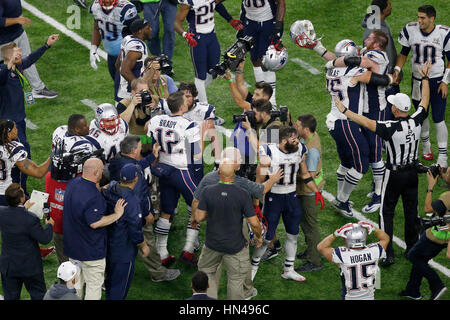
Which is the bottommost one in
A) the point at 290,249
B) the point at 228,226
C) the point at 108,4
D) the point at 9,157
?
the point at 290,249

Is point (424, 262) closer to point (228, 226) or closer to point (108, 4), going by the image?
point (228, 226)

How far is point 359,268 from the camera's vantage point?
23.9 ft

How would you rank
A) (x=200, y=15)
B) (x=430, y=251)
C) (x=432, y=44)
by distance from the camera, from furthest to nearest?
(x=200, y=15) < (x=432, y=44) < (x=430, y=251)

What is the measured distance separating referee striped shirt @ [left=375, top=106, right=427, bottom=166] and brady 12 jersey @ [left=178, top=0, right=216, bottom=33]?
3.58m

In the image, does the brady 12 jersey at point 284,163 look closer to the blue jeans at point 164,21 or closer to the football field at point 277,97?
the football field at point 277,97

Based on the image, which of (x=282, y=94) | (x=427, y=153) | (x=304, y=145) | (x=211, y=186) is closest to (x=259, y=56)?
(x=282, y=94)

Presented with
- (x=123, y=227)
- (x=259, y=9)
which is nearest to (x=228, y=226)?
(x=123, y=227)

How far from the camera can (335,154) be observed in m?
11.1

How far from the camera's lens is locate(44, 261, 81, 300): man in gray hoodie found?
6.65 m

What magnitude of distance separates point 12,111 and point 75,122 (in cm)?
207

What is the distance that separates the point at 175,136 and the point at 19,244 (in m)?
2.02

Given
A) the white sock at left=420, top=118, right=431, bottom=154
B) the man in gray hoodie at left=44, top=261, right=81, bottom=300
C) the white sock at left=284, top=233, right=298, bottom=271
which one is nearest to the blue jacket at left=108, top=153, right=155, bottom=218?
the man in gray hoodie at left=44, top=261, right=81, bottom=300

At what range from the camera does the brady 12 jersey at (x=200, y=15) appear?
1108 centimetres

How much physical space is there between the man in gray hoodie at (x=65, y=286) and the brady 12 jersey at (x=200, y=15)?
5222mm
